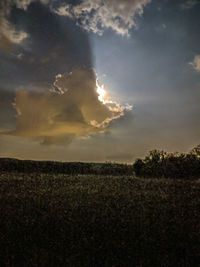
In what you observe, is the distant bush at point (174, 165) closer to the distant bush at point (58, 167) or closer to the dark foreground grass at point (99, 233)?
the distant bush at point (58, 167)

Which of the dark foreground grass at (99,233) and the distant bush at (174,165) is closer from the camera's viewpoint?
the dark foreground grass at (99,233)

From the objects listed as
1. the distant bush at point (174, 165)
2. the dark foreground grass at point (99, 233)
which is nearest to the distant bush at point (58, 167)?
the distant bush at point (174, 165)

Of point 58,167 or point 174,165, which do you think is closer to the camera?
point 174,165

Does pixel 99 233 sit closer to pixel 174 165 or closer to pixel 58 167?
pixel 174 165

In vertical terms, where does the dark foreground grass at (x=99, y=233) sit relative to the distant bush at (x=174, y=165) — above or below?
below

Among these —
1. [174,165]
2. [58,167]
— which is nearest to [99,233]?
[174,165]

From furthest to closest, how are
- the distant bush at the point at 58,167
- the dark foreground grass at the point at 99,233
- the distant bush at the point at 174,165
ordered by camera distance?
the distant bush at the point at 58,167 → the distant bush at the point at 174,165 → the dark foreground grass at the point at 99,233

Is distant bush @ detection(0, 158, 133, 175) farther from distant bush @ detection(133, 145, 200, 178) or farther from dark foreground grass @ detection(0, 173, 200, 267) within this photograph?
dark foreground grass @ detection(0, 173, 200, 267)

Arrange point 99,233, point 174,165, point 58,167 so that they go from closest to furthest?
1. point 99,233
2. point 174,165
3. point 58,167

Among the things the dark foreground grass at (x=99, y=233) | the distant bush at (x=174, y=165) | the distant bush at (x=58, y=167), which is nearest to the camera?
the dark foreground grass at (x=99, y=233)

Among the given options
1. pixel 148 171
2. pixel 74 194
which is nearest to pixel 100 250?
pixel 74 194

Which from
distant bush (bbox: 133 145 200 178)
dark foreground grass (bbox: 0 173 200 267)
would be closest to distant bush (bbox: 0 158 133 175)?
distant bush (bbox: 133 145 200 178)

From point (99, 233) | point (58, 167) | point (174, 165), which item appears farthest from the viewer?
point (58, 167)

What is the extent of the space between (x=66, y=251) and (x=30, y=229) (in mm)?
1754
